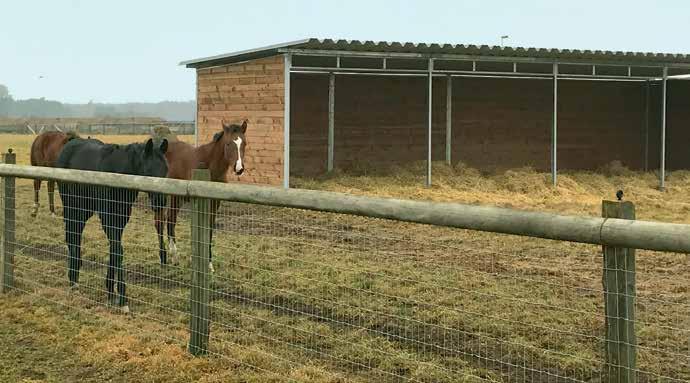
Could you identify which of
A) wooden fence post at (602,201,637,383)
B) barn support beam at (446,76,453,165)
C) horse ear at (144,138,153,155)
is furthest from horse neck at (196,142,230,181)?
barn support beam at (446,76,453,165)

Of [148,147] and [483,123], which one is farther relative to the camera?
[483,123]

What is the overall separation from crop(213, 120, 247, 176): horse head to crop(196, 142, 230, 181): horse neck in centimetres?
6

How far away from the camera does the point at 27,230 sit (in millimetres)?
11180

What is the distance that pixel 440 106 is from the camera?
1930 cm

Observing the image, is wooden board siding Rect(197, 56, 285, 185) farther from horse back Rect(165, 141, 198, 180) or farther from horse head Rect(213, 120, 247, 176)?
horse back Rect(165, 141, 198, 180)

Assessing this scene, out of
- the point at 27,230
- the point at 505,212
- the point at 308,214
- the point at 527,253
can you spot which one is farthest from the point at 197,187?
the point at 308,214

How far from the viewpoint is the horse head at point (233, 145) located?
35.6 ft

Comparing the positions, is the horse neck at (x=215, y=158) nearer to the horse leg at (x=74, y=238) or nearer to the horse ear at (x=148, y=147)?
the horse ear at (x=148, y=147)

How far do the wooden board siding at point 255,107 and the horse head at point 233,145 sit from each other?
166 inches

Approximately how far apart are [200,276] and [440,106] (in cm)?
1473

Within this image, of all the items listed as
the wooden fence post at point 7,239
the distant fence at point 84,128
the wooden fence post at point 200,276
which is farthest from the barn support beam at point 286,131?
the distant fence at point 84,128

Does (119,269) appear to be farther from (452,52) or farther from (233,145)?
(452,52)

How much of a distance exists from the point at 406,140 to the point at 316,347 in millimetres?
13852

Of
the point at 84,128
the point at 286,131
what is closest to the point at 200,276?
the point at 286,131
